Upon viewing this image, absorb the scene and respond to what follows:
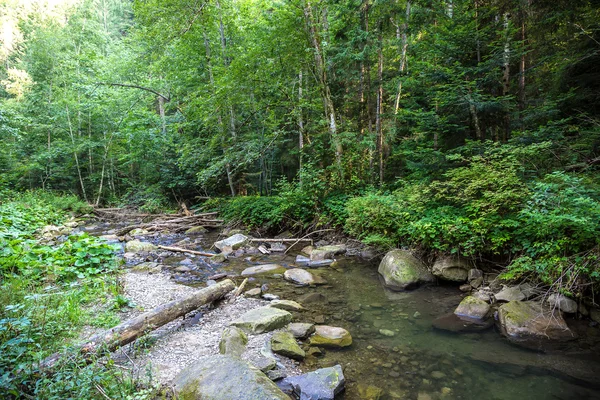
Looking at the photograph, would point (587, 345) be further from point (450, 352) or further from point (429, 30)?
point (429, 30)

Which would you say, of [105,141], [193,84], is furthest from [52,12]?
[193,84]

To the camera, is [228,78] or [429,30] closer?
[429,30]

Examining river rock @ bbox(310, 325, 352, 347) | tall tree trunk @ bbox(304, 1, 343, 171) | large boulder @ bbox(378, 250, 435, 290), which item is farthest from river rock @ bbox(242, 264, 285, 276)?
tall tree trunk @ bbox(304, 1, 343, 171)

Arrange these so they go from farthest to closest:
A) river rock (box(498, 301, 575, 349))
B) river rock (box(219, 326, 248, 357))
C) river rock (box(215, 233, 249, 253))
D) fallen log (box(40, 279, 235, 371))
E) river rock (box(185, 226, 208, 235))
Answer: river rock (box(185, 226, 208, 235))
river rock (box(215, 233, 249, 253))
river rock (box(498, 301, 575, 349))
river rock (box(219, 326, 248, 357))
fallen log (box(40, 279, 235, 371))

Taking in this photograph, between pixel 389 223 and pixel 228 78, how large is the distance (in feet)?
28.7

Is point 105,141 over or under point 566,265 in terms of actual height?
over

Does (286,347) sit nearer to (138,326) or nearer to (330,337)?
(330,337)

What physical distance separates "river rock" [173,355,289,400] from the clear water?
100 cm

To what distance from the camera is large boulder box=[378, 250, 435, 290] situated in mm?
6031

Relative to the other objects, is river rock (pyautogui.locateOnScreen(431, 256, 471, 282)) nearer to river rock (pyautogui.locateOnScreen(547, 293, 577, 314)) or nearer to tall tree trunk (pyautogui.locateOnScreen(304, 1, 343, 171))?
river rock (pyautogui.locateOnScreen(547, 293, 577, 314))

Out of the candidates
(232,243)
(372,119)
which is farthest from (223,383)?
(372,119)

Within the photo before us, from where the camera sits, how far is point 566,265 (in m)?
4.25

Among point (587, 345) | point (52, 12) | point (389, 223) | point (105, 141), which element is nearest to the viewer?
point (587, 345)

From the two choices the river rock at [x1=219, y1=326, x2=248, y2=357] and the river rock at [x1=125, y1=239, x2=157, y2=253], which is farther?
the river rock at [x1=125, y1=239, x2=157, y2=253]
